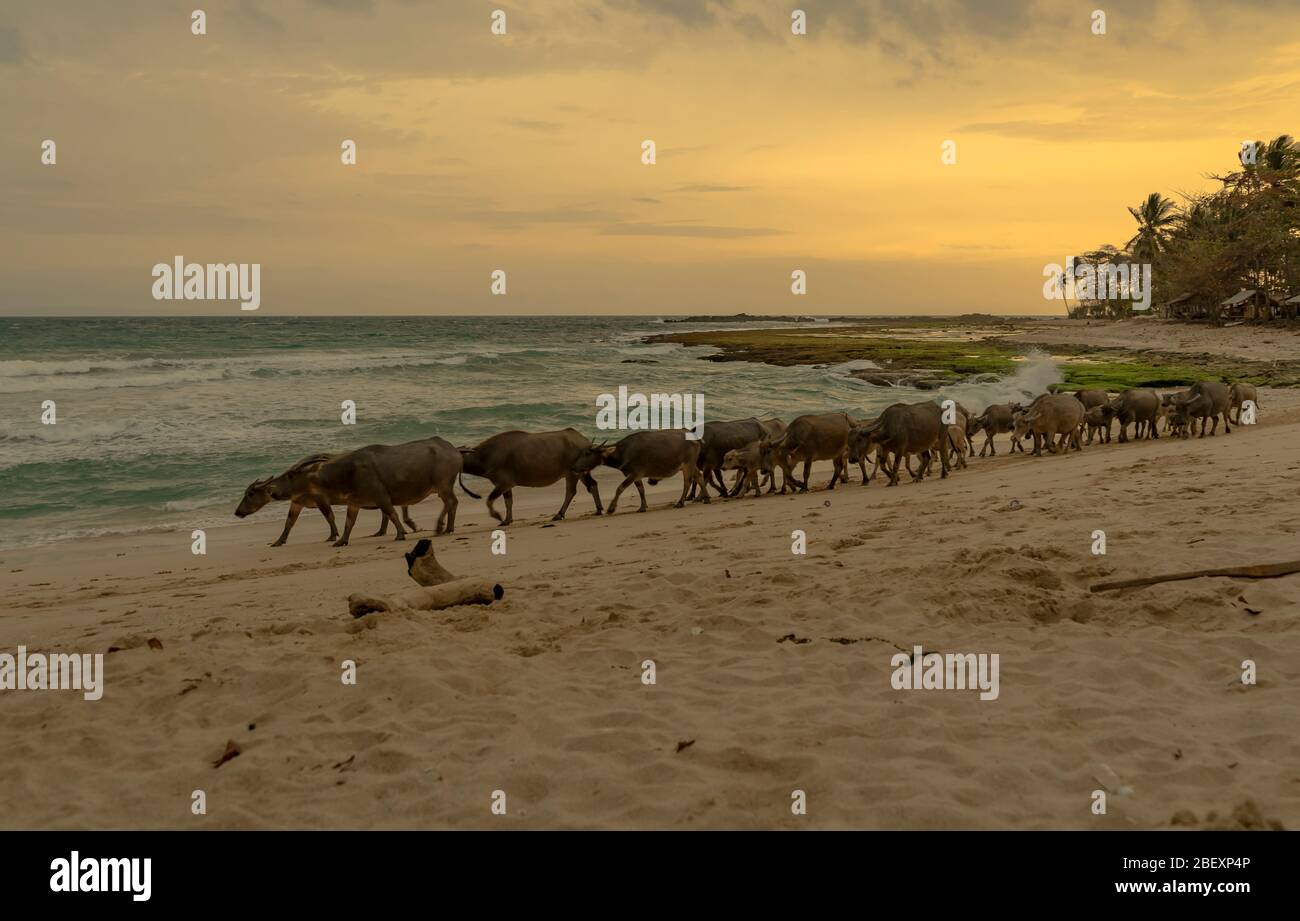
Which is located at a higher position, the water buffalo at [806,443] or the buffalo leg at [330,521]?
the water buffalo at [806,443]

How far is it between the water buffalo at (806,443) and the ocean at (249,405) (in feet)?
29.2

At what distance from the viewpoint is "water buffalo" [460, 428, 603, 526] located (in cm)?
1522

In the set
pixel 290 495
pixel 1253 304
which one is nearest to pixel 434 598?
pixel 290 495

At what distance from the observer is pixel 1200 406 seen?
21.0 meters

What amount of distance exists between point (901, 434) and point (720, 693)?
38.3 feet

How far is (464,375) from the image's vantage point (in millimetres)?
44875

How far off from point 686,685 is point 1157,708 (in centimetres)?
269

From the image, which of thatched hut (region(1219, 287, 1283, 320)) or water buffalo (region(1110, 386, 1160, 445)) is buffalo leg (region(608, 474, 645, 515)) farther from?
thatched hut (region(1219, 287, 1283, 320))

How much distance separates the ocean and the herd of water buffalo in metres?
2.73

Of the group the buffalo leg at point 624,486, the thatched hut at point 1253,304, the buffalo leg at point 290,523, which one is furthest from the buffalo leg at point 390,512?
the thatched hut at point 1253,304

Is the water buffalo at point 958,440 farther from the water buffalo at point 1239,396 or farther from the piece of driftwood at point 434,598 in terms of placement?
the piece of driftwood at point 434,598

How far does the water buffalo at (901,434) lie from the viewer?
17.0m
